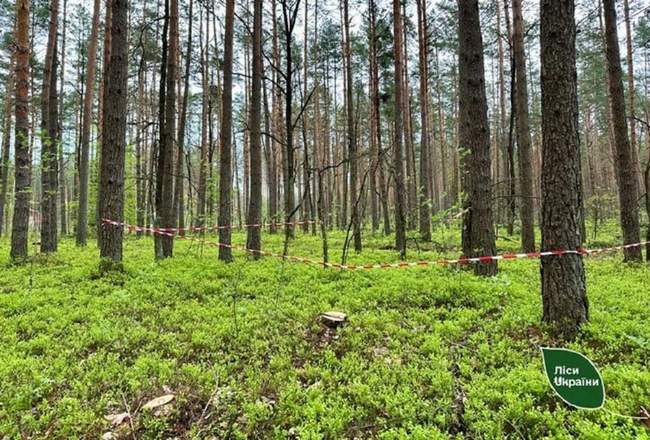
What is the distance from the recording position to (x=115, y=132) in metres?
7.04

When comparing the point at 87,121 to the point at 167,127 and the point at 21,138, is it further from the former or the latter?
the point at 167,127

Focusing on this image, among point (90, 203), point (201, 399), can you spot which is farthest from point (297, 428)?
point (90, 203)

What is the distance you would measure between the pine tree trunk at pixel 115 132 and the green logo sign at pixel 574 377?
702cm

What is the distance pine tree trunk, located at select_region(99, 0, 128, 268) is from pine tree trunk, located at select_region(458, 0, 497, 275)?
20.7ft

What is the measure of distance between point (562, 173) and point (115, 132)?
7310 millimetres

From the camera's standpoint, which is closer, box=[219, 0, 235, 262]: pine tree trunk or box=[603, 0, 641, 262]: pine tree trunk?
box=[603, 0, 641, 262]: pine tree trunk

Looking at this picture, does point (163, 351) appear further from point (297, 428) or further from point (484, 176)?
point (484, 176)

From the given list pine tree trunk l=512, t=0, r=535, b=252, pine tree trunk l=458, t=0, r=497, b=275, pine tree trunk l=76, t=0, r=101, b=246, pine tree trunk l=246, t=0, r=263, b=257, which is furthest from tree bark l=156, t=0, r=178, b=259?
pine tree trunk l=512, t=0, r=535, b=252

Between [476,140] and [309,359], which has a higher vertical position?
[476,140]

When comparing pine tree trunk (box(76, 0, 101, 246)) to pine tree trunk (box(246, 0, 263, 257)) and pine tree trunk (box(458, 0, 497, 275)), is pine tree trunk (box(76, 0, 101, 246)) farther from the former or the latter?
pine tree trunk (box(458, 0, 497, 275))

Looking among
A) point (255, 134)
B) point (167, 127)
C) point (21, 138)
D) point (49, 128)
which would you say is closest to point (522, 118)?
point (255, 134)

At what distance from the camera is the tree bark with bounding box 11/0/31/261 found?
8195mm

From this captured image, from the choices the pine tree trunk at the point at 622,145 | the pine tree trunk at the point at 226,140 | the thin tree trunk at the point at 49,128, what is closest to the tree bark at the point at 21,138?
the thin tree trunk at the point at 49,128

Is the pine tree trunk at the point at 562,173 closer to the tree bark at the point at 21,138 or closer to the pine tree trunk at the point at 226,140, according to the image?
the pine tree trunk at the point at 226,140
